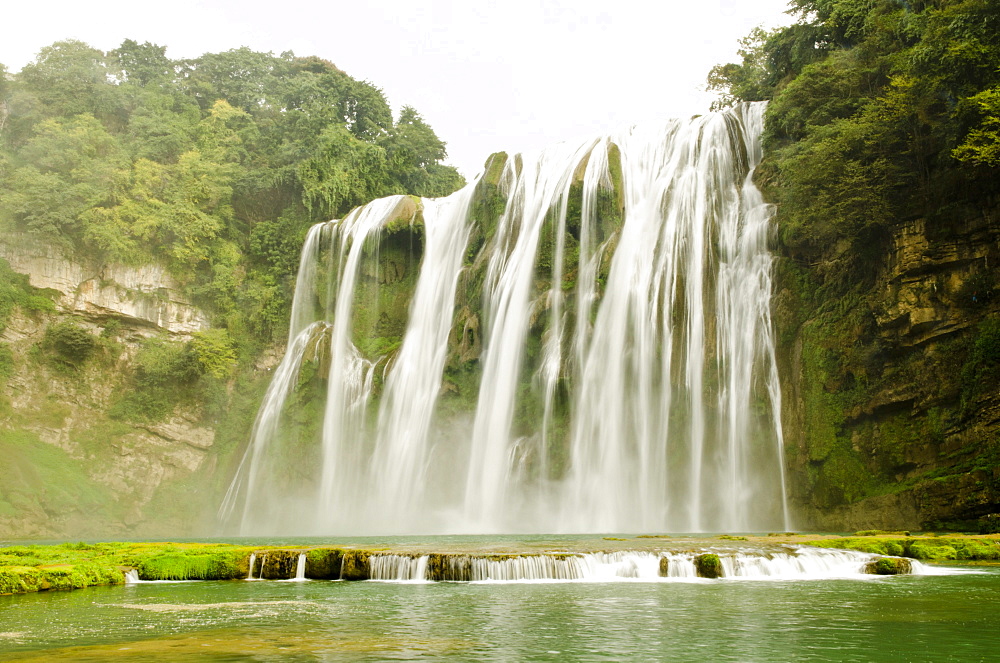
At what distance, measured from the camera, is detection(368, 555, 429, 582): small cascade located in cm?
1191

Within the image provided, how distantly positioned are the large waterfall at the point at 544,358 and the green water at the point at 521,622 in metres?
12.9

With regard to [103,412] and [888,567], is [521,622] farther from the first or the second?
[103,412]

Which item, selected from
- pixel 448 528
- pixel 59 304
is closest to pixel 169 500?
pixel 59 304

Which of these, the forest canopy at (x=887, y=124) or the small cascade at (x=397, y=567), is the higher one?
the forest canopy at (x=887, y=124)

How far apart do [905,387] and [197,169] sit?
113 feet

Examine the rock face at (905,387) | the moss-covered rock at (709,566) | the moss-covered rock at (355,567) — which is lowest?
the moss-covered rock at (355,567)

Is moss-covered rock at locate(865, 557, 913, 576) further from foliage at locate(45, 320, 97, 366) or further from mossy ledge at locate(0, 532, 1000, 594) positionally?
foliage at locate(45, 320, 97, 366)

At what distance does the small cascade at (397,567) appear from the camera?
11.9 m

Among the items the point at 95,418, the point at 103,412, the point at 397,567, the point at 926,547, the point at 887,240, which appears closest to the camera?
the point at 397,567

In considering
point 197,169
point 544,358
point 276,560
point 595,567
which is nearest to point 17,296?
point 197,169

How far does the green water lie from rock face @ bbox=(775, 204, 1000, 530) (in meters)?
8.79

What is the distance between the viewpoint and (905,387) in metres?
20.9

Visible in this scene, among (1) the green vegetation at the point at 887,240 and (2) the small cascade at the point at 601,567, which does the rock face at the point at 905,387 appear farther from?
(2) the small cascade at the point at 601,567

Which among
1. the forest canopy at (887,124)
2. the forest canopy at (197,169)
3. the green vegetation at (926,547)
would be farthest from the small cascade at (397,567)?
the forest canopy at (197,169)
